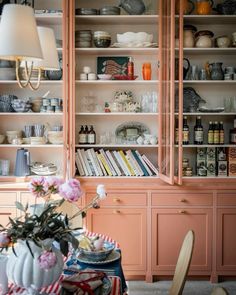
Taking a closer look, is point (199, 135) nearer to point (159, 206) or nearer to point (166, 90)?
point (166, 90)

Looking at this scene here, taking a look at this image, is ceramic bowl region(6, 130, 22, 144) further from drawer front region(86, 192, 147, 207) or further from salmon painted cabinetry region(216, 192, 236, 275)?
salmon painted cabinetry region(216, 192, 236, 275)

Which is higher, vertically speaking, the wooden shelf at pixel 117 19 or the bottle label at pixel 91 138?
the wooden shelf at pixel 117 19

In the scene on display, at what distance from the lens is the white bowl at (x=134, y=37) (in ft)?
12.3

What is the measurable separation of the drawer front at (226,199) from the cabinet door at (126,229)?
65cm

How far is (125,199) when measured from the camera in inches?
142

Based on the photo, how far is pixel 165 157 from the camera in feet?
11.8

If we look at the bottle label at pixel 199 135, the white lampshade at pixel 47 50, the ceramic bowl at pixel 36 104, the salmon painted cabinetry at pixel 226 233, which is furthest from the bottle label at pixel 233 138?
the white lampshade at pixel 47 50

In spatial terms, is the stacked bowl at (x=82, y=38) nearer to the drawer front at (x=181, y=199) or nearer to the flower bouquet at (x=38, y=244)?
the drawer front at (x=181, y=199)

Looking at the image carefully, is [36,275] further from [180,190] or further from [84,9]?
[84,9]

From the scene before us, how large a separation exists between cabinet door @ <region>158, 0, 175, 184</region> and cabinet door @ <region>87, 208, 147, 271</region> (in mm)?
434

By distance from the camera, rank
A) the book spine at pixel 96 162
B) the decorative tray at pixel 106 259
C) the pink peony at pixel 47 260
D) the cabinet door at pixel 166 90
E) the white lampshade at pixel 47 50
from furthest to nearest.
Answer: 1. the book spine at pixel 96 162
2. the cabinet door at pixel 166 90
3. the white lampshade at pixel 47 50
4. the decorative tray at pixel 106 259
5. the pink peony at pixel 47 260

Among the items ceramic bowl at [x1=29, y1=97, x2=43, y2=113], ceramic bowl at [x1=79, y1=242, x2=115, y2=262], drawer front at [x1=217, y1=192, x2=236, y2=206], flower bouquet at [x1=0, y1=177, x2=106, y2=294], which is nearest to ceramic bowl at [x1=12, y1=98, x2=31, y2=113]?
ceramic bowl at [x1=29, y1=97, x2=43, y2=113]

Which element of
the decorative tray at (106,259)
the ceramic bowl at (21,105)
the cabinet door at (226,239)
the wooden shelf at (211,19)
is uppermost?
the wooden shelf at (211,19)

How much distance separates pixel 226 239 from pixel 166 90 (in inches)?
53.7
